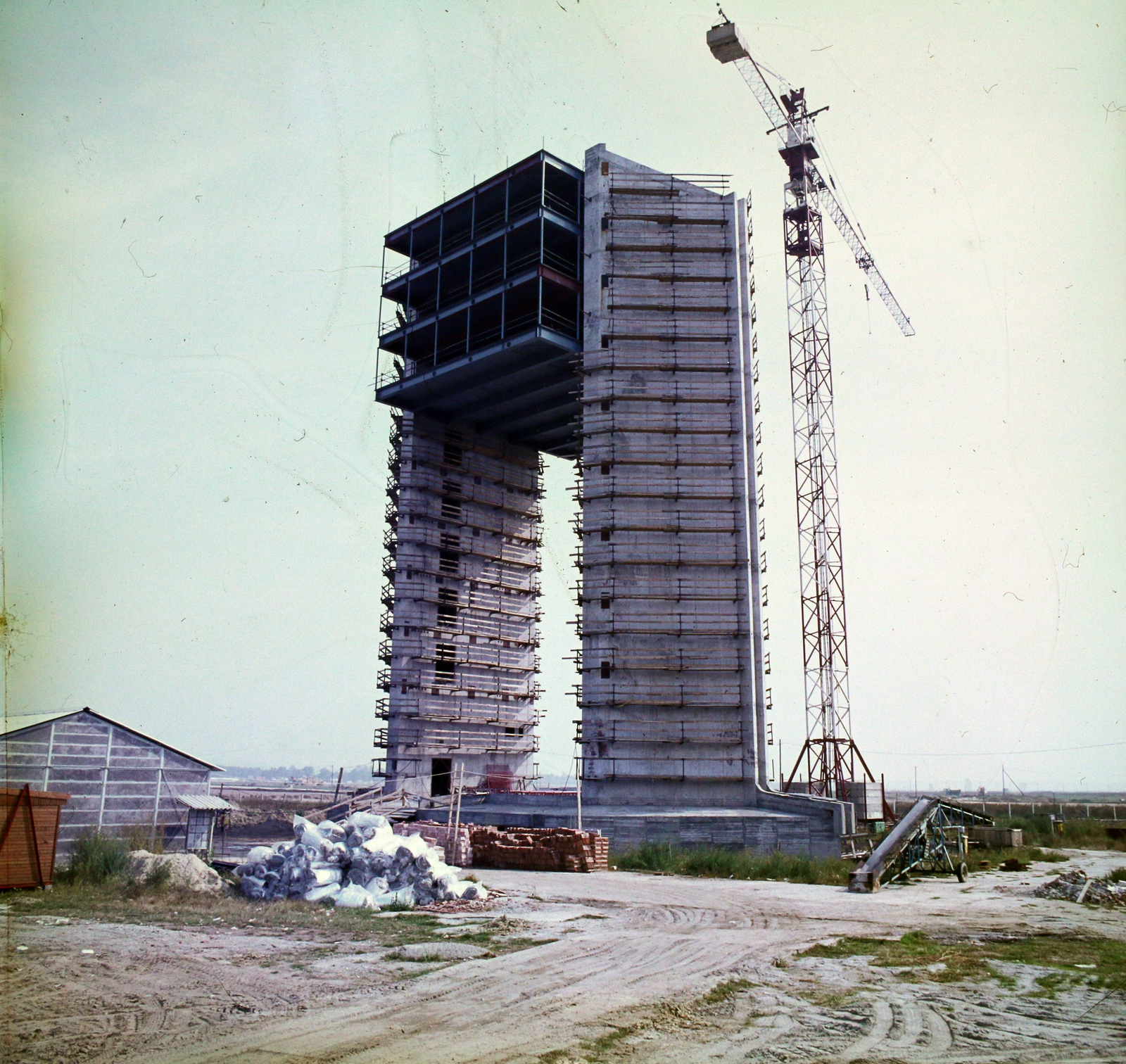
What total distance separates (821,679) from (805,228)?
3016 cm

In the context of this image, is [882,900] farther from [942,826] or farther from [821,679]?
[821,679]

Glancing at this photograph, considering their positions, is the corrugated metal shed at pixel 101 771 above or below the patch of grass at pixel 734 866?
above

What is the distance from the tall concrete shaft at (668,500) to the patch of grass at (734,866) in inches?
323

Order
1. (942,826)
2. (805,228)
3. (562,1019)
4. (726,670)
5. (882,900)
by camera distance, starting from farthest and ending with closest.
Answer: (805,228) → (726,670) → (942,826) → (882,900) → (562,1019)

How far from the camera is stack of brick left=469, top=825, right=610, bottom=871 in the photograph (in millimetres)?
26641

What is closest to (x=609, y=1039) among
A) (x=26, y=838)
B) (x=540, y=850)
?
(x=26, y=838)

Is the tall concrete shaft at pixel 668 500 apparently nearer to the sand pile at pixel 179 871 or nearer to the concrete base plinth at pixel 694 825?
the concrete base plinth at pixel 694 825

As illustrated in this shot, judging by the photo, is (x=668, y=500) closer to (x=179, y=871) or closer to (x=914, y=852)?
(x=914, y=852)

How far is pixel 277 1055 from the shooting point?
767cm

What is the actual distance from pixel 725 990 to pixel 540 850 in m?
17.1

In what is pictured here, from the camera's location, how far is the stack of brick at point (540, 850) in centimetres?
2664

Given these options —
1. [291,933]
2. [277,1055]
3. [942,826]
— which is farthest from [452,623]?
[277,1055]


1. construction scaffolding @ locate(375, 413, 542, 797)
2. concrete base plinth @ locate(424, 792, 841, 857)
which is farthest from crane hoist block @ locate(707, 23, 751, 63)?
concrete base plinth @ locate(424, 792, 841, 857)

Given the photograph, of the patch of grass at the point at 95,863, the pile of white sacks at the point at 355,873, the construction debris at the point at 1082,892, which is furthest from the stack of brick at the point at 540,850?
the construction debris at the point at 1082,892
